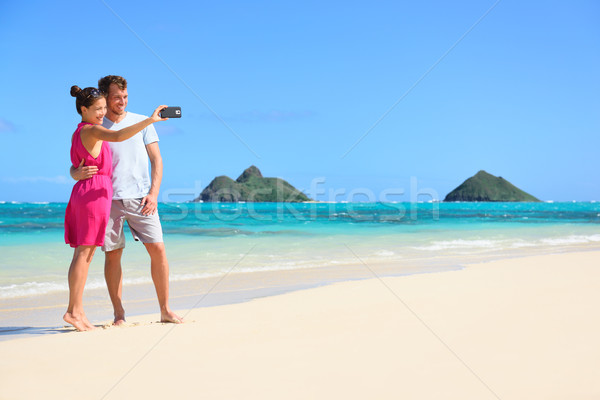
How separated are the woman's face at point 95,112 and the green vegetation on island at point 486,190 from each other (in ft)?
353

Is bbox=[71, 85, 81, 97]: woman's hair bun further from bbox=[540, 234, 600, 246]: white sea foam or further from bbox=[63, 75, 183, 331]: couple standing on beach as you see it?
bbox=[540, 234, 600, 246]: white sea foam

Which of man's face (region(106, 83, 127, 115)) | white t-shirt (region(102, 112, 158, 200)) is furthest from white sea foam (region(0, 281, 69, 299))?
man's face (region(106, 83, 127, 115))

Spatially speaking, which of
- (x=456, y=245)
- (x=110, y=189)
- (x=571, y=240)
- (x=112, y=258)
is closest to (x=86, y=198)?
(x=110, y=189)

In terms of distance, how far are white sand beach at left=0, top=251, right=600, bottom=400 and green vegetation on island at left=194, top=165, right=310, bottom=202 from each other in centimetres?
7092

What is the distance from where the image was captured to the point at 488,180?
106188 millimetres

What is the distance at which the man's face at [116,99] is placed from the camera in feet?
10.5

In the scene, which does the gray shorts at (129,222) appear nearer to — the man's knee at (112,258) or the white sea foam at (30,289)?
the man's knee at (112,258)

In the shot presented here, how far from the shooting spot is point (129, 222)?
10.6ft

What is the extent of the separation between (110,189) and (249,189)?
234ft

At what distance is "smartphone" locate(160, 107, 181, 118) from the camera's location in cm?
283

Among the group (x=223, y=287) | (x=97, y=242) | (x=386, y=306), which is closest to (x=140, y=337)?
(x=97, y=242)

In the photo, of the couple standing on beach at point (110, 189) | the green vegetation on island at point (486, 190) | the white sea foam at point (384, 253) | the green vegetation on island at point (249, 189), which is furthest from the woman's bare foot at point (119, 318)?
the green vegetation on island at point (486, 190)

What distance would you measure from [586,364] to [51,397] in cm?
243

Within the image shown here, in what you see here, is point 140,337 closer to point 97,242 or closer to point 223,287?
point 97,242
